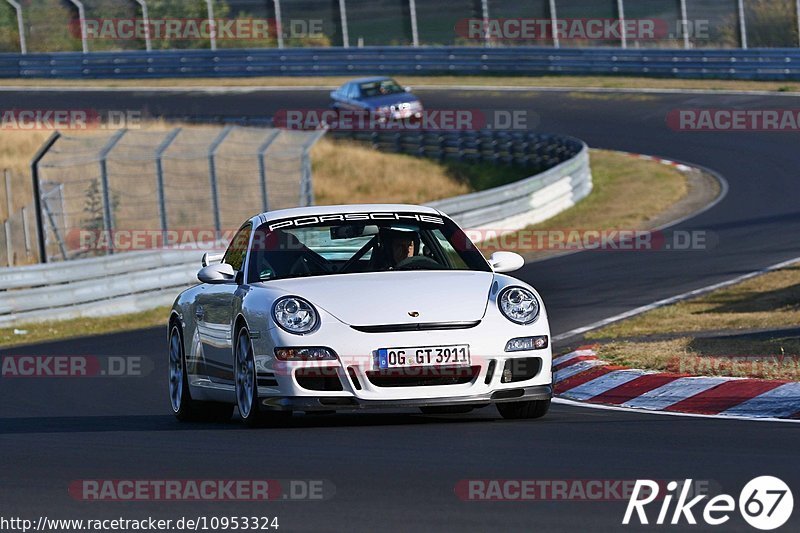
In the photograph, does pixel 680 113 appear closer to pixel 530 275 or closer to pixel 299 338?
pixel 530 275

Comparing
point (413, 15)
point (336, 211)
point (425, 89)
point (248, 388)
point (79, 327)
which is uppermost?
point (336, 211)

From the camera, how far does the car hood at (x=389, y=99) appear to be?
37.8 meters

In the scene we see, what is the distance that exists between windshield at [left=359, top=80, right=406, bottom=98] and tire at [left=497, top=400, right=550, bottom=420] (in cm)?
3003

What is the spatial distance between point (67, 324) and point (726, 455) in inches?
573

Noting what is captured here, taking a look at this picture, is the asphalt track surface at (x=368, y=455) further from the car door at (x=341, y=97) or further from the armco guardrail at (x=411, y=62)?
the armco guardrail at (x=411, y=62)

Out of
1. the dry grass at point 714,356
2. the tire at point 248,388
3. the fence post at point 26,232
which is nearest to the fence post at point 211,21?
the fence post at point 26,232

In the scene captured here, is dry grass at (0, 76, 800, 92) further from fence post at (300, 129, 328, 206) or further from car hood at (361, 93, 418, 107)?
fence post at (300, 129, 328, 206)

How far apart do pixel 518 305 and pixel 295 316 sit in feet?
4.09

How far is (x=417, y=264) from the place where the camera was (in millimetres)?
9281

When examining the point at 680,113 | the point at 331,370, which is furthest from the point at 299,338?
the point at 680,113

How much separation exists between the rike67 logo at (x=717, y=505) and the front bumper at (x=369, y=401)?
2.26m

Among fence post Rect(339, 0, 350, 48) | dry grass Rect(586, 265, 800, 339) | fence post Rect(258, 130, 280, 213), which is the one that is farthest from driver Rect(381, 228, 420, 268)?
fence post Rect(339, 0, 350, 48)

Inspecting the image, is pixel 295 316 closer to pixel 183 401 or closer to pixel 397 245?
pixel 397 245

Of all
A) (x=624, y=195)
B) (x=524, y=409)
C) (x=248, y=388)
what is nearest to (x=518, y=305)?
(x=524, y=409)
